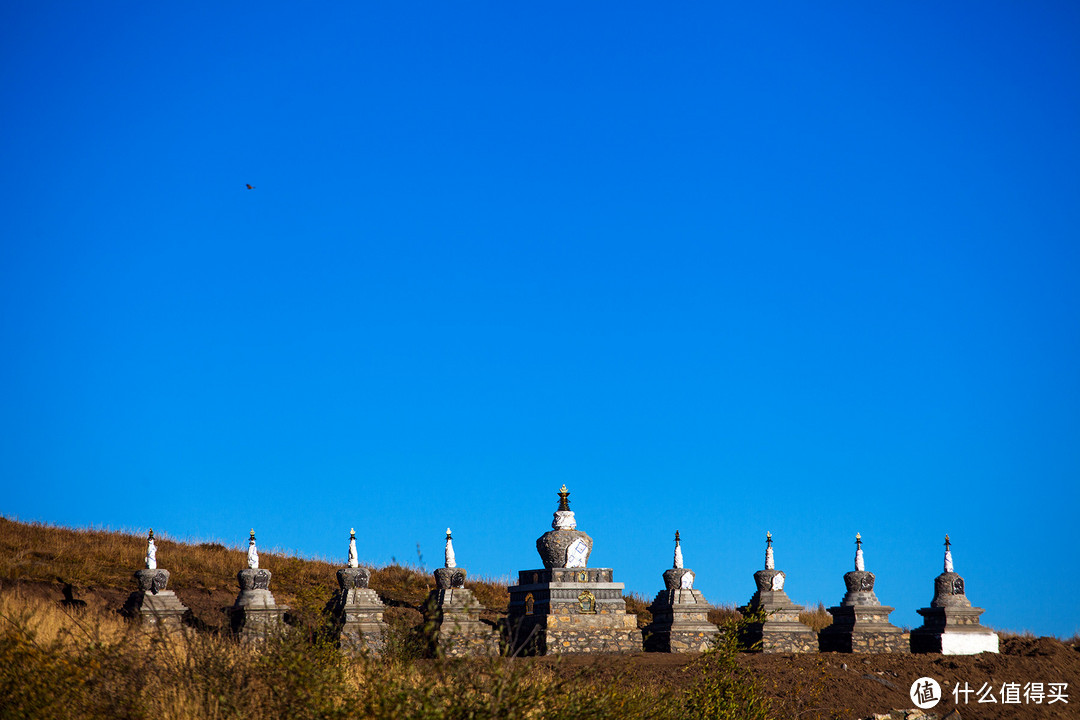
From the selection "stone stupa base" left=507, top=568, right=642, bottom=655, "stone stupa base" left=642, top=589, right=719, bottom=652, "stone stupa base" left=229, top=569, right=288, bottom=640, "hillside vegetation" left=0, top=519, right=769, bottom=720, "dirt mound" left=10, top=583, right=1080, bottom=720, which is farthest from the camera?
"stone stupa base" left=642, top=589, right=719, bottom=652

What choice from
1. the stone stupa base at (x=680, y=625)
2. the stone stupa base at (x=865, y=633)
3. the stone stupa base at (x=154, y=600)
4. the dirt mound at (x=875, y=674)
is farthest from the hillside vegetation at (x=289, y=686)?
the stone stupa base at (x=865, y=633)

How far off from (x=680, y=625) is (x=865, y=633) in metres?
5.56

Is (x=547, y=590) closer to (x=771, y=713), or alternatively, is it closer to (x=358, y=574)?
(x=358, y=574)

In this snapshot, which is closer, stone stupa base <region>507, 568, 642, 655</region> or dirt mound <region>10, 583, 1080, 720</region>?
dirt mound <region>10, 583, 1080, 720</region>

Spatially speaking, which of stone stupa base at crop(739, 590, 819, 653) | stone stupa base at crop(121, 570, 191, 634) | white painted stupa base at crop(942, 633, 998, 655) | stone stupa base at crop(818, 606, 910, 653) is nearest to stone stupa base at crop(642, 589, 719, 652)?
stone stupa base at crop(739, 590, 819, 653)

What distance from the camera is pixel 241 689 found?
1130 cm

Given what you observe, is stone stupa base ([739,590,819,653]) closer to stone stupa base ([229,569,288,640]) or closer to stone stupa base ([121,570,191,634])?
stone stupa base ([229,569,288,640])

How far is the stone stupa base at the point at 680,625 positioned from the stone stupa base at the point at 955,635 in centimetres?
618

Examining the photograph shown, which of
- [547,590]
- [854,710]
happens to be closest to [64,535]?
[547,590]

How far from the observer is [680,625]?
1054 inches

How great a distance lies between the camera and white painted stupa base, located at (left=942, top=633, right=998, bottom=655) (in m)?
28.3

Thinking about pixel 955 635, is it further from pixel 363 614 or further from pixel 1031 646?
pixel 363 614

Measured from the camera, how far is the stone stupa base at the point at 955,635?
2831 cm

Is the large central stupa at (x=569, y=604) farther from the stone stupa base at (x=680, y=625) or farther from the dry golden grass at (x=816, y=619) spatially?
the dry golden grass at (x=816, y=619)
